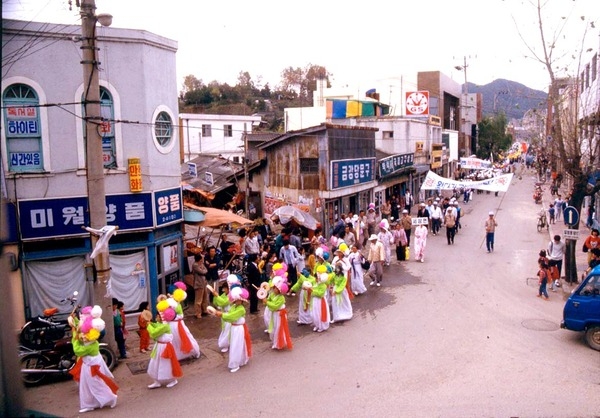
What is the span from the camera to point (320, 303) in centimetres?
1280

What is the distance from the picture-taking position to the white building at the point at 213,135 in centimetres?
4119

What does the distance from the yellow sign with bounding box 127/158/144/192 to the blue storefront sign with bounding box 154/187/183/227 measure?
1.76ft

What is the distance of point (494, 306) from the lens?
47.1 feet

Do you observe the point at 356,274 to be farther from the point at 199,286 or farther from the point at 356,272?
the point at 199,286

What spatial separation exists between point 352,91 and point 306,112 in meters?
12.3

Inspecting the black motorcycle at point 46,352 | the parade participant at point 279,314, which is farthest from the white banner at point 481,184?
the black motorcycle at point 46,352

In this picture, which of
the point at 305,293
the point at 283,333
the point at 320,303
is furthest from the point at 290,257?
the point at 283,333

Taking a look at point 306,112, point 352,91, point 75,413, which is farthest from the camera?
point 352,91

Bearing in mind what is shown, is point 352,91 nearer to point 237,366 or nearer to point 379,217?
point 379,217

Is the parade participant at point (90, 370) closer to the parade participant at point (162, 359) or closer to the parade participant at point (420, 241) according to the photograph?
the parade participant at point (162, 359)

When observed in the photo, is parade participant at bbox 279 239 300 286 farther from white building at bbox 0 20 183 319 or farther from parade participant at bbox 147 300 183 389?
parade participant at bbox 147 300 183 389

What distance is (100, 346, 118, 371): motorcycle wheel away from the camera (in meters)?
10.3

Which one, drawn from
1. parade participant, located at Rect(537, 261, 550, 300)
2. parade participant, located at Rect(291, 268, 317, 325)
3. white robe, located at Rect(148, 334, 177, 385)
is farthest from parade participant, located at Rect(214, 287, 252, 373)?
parade participant, located at Rect(537, 261, 550, 300)

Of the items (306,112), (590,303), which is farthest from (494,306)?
(306,112)
